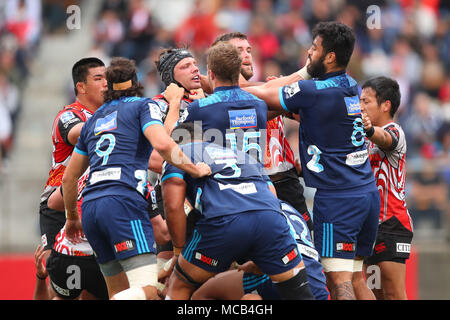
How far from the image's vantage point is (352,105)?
6734 mm

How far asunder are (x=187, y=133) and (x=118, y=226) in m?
0.95

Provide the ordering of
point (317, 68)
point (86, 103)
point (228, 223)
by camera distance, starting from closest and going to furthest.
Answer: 1. point (228, 223)
2. point (317, 68)
3. point (86, 103)

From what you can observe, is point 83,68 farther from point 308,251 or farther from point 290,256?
point 290,256

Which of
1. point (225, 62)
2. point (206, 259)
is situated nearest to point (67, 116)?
point (225, 62)

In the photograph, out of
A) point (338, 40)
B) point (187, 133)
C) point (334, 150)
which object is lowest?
point (334, 150)

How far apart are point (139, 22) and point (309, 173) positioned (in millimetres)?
9593

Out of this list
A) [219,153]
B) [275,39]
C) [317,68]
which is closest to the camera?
[219,153]

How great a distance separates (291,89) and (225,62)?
73 cm

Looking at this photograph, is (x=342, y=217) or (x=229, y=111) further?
(x=342, y=217)

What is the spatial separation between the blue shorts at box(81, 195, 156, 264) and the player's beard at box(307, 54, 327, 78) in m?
1.91

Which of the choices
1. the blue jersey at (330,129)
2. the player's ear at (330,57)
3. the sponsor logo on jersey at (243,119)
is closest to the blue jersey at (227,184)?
the sponsor logo on jersey at (243,119)

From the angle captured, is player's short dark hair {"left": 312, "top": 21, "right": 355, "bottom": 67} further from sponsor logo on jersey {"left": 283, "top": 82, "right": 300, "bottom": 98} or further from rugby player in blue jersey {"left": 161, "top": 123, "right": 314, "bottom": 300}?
rugby player in blue jersey {"left": 161, "top": 123, "right": 314, "bottom": 300}

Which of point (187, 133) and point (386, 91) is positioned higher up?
point (386, 91)

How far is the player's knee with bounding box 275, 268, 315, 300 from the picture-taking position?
602cm
